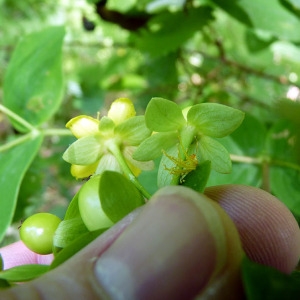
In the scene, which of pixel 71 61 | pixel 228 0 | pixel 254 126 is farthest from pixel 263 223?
pixel 71 61

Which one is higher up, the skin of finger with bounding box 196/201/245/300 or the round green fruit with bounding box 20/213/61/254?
the skin of finger with bounding box 196/201/245/300

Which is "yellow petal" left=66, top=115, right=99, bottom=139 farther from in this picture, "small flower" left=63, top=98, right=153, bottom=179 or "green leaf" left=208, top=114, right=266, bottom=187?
"green leaf" left=208, top=114, right=266, bottom=187

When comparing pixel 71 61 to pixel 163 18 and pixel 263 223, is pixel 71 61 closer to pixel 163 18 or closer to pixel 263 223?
pixel 163 18

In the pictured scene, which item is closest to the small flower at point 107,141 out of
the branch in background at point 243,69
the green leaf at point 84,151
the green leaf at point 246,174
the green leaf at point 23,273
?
the green leaf at point 84,151

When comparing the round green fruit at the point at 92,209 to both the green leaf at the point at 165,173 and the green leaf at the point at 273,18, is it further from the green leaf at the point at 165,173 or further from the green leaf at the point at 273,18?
the green leaf at the point at 273,18

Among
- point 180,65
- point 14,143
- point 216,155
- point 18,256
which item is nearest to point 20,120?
point 14,143

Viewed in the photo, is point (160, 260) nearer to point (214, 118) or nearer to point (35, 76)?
point (214, 118)

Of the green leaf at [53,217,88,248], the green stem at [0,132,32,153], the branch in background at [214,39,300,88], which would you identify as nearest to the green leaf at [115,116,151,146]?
the green leaf at [53,217,88,248]
